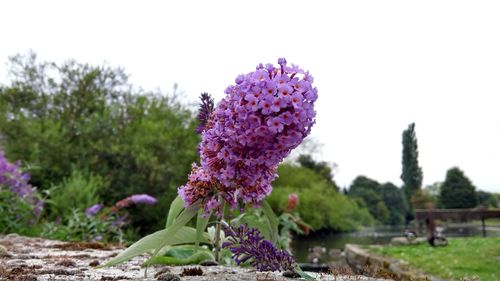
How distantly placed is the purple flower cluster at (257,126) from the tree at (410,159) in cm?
293

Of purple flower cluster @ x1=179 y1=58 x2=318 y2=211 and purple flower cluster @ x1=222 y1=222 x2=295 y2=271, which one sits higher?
purple flower cluster @ x1=179 y1=58 x2=318 y2=211

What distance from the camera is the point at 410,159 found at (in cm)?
525

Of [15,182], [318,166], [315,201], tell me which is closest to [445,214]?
[315,201]

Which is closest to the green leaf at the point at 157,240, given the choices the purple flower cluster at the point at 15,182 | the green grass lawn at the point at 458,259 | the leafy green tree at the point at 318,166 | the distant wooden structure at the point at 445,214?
the purple flower cluster at the point at 15,182

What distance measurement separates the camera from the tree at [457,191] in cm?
3350

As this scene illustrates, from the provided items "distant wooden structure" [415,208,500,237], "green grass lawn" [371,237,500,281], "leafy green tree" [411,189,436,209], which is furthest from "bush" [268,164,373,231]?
"green grass lawn" [371,237,500,281]

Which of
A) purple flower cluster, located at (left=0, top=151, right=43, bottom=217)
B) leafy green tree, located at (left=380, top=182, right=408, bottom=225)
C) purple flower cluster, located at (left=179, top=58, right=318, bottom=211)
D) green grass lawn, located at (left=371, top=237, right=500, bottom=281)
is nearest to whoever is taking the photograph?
purple flower cluster, located at (left=179, top=58, right=318, bottom=211)

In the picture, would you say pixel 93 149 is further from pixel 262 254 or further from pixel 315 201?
pixel 315 201

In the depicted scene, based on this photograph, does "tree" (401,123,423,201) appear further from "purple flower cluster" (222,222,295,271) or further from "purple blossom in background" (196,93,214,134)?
"purple flower cluster" (222,222,295,271)

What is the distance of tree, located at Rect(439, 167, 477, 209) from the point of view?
3350cm

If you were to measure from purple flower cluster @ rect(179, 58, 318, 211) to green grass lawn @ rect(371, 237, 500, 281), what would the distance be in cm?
858

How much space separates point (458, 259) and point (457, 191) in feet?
70.0

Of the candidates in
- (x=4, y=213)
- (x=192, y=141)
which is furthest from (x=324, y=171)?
(x=4, y=213)

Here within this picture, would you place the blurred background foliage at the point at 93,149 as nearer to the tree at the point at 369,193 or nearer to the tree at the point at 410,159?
the tree at the point at 410,159
